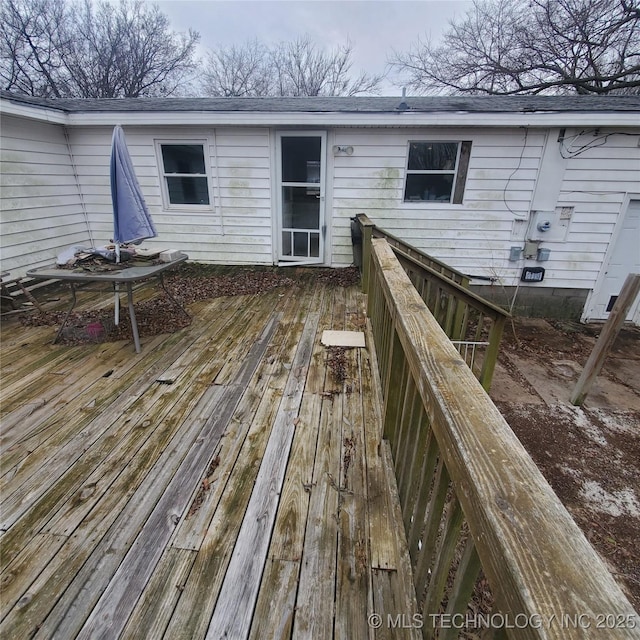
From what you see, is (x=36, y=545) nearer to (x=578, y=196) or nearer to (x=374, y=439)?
(x=374, y=439)

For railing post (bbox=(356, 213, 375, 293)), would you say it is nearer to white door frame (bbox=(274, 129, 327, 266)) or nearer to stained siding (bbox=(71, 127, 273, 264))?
white door frame (bbox=(274, 129, 327, 266))

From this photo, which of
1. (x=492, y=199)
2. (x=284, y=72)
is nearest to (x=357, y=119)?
(x=492, y=199)

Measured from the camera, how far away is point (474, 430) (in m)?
0.73

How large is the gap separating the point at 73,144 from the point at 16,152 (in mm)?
1136

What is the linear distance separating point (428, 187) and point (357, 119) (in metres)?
1.56

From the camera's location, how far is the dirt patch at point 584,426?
7.30ft

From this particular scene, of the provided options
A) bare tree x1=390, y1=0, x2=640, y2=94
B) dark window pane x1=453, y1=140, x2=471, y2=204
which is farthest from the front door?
bare tree x1=390, y1=0, x2=640, y2=94

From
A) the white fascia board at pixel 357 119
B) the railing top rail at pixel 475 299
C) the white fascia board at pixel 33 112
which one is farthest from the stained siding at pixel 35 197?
the railing top rail at pixel 475 299

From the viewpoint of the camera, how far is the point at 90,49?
12500mm

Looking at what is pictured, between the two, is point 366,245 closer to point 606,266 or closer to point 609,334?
point 609,334

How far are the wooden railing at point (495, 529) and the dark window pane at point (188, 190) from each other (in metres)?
5.52

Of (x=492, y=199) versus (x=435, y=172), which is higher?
(x=435, y=172)

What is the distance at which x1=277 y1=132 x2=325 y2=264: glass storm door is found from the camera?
5457 mm

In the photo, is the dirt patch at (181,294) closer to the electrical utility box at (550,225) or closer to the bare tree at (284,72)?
the electrical utility box at (550,225)
